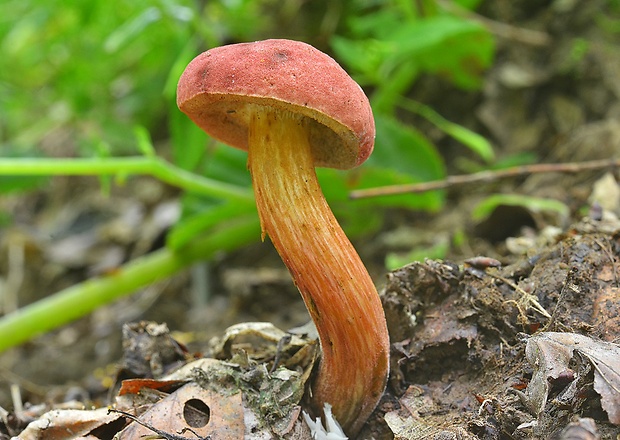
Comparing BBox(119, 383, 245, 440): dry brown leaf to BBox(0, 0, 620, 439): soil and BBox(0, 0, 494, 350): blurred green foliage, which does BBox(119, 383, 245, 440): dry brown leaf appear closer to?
BBox(0, 0, 620, 439): soil

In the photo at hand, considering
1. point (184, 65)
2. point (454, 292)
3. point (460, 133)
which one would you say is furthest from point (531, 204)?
point (184, 65)

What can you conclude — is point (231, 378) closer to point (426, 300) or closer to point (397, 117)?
point (426, 300)

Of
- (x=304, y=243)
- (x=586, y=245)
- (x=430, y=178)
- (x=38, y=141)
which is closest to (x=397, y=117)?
(x=430, y=178)

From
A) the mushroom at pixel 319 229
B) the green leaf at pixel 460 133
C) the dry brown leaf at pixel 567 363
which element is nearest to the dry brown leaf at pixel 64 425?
the mushroom at pixel 319 229

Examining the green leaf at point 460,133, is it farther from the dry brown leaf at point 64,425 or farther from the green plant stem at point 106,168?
the dry brown leaf at point 64,425

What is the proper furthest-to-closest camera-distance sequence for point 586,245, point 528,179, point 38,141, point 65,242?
point 38,141
point 65,242
point 528,179
point 586,245

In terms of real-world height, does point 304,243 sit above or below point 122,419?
above
